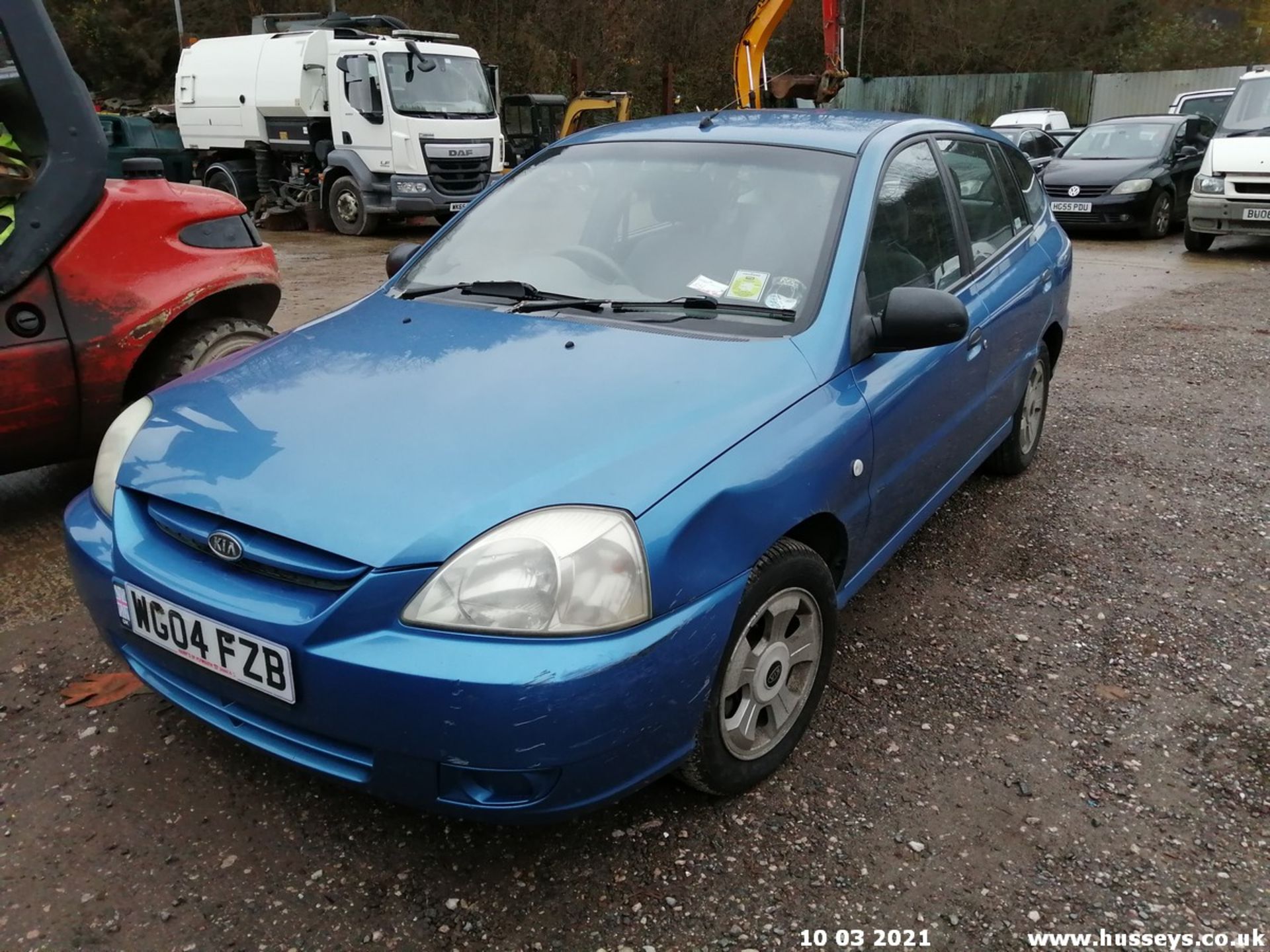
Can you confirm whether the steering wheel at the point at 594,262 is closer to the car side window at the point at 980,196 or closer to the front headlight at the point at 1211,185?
the car side window at the point at 980,196

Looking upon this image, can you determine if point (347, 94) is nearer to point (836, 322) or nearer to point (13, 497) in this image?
point (13, 497)

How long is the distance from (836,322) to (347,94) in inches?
524

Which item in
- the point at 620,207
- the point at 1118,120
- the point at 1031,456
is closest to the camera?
the point at 620,207

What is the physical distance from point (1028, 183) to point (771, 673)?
325cm

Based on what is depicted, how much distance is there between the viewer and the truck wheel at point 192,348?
393cm

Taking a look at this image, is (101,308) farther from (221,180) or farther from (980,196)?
(221,180)

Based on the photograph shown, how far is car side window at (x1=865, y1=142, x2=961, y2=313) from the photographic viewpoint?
9.46 ft

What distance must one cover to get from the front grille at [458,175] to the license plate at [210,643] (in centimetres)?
1287

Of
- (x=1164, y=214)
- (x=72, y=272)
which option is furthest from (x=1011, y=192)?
(x=1164, y=214)

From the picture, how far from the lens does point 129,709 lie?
275cm

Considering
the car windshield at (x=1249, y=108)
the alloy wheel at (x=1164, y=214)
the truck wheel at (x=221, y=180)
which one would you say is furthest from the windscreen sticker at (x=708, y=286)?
the truck wheel at (x=221, y=180)

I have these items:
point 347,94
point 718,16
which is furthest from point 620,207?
point 718,16

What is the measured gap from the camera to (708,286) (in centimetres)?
280

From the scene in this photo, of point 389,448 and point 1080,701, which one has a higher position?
point 389,448
